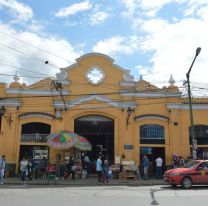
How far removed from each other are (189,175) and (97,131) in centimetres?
980

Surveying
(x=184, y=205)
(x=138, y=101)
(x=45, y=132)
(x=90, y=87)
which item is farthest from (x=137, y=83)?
(x=184, y=205)

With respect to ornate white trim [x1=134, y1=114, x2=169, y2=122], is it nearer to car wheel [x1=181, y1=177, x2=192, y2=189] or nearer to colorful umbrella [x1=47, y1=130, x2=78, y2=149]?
colorful umbrella [x1=47, y1=130, x2=78, y2=149]

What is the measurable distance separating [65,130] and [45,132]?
72.1 inches

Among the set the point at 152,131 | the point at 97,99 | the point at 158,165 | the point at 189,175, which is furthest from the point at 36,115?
the point at 189,175

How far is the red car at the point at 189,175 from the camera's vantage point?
19.2m

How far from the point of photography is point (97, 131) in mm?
27641

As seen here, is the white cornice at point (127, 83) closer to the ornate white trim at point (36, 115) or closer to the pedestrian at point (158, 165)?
the ornate white trim at point (36, 115)

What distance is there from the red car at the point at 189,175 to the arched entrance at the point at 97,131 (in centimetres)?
834

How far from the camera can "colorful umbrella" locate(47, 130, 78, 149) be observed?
24.2 metres

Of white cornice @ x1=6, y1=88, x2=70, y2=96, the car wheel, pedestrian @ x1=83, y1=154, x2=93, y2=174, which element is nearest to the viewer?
the car wheel

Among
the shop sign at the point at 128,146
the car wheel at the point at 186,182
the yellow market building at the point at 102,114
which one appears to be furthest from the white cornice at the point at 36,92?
the car wheel at the point at 186,182

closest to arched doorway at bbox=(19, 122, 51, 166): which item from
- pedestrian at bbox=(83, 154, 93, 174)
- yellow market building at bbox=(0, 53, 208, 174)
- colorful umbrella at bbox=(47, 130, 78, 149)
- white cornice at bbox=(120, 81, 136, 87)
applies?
yellow market building at bbox=(0, 53, 208, 174)

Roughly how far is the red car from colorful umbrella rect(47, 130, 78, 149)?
722 centimetres

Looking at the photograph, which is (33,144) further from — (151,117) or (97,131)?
(151,117)
